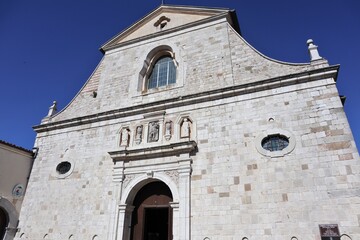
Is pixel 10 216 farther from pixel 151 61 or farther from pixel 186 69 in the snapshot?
pixel 186 69

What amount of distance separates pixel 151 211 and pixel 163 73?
5.22 m

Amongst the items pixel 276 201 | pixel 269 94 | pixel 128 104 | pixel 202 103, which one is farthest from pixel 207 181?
pixel 128 104

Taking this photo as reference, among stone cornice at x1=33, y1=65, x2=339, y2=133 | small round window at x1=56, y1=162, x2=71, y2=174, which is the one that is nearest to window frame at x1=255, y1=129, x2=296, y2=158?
stone cornice at x1=33, y1=65, x2=339, y2=133

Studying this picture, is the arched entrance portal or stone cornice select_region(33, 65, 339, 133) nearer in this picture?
stone cornice select_region(33, 65, 339, 133)

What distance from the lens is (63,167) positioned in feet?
32.0

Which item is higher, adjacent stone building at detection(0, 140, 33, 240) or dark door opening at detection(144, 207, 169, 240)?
adjacent stone building at detection(0, 140, 33, 240)

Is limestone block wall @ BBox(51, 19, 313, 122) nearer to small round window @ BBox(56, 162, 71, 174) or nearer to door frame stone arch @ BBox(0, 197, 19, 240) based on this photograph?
small round window @ BBox(56, 162, 71, 174)

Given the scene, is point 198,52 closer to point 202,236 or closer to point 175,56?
point 175,56

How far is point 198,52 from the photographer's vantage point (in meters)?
9.77

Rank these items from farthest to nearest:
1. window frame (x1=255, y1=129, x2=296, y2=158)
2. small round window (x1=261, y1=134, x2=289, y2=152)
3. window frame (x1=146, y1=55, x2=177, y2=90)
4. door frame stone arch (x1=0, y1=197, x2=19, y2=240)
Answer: window frame (x1=146, y1=55, x2=177, y2=90) < door frame stone arch (x1=0, y1=197, x2=19, y2=240) < small round window (x1=261, y1=134, x2=289, y2=152) < window frame (x1=255, y1=129, x2=296, y2=158)

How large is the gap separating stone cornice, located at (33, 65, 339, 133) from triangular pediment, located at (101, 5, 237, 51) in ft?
12.0

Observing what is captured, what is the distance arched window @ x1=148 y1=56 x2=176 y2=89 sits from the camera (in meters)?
10.1

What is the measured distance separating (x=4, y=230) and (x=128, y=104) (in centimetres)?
618

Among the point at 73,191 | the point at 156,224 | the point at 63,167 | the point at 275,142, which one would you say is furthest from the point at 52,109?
the point at 275,142
